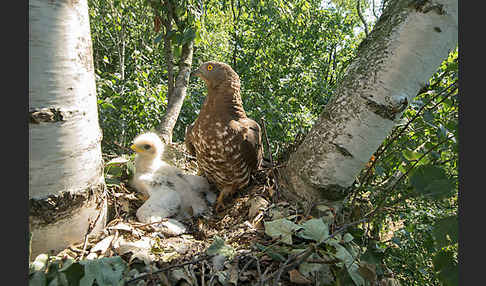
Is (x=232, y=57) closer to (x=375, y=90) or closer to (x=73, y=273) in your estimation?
(x=375, y=90)

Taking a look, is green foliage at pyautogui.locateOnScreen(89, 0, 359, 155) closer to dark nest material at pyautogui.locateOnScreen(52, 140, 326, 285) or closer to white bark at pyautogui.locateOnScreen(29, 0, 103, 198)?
dark nest material at pyautogui.locateOnScreen(52, 140, 326, 285)

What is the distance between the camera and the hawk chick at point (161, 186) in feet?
6.28

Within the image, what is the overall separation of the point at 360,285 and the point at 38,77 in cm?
142

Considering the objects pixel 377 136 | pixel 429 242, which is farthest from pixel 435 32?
pixel 429 242

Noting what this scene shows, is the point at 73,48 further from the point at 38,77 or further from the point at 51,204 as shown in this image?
the point at 51,204

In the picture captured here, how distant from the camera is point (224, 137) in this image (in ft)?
7.18

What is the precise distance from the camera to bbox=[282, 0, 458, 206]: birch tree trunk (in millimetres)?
1187

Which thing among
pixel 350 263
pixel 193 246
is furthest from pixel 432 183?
pixel 193 246

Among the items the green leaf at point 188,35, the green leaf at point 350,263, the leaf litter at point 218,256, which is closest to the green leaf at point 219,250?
the leaf litter at point 218,256

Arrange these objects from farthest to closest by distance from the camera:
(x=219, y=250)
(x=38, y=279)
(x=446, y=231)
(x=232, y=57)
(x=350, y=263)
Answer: (x=232, y=57) → (x=219, y=250) → (x=350, y=263) → (x=38, y=279) → (x=446, y=231)

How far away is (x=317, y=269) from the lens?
1.12m

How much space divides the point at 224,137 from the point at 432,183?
1.52 m

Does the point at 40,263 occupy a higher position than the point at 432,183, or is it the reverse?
the point at 432,183

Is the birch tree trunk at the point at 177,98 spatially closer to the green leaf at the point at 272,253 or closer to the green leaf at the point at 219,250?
the green leaf at the point at 219,250
